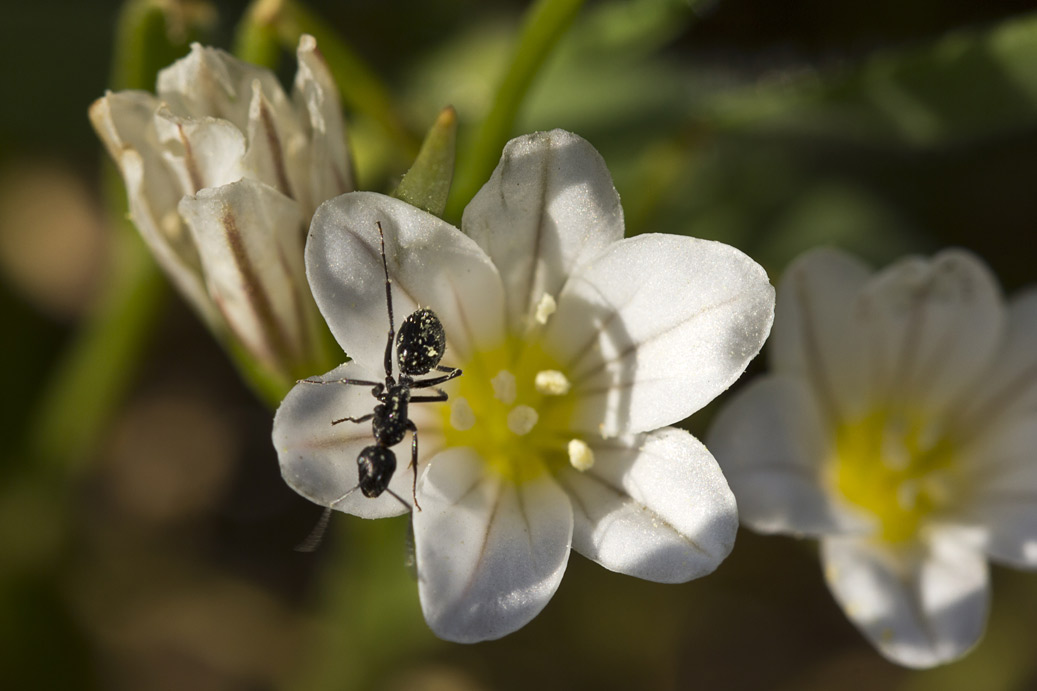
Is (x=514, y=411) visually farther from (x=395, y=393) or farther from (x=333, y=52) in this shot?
(x=333, y=52)

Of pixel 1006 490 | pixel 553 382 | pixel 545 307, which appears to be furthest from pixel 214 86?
pixel 1006 490

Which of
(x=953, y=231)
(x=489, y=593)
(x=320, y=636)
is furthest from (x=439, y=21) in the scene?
(x=489, y=593)

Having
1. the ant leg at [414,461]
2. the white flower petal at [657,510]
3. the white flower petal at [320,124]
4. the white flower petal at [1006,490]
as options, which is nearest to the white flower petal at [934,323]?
the white flower petal at [1006,490]

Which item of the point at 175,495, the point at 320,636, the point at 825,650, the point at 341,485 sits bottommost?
the point at 825,650

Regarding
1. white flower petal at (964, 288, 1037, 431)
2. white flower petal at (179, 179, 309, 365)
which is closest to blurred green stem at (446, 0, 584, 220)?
white flower petal at (179, 179, 309, 365)

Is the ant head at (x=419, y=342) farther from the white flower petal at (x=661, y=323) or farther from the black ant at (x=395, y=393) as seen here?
→ the white flower petal at (x=661, y=323)

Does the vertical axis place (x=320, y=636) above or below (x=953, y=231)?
below

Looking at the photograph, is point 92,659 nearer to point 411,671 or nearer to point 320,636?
point 320,636
